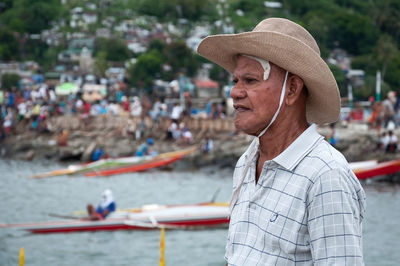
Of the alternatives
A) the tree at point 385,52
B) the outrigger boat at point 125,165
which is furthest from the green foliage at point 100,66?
the outrigger boat at point 125,165

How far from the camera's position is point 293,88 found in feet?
7.93

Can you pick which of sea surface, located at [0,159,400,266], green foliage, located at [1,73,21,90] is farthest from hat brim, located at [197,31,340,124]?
green foliage, located at [1,73,21,90]

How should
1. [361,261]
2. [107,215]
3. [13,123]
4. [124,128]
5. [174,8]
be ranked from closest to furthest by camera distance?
[361,261] < [107,215] < [124,128] < [13,123] < [174,8]

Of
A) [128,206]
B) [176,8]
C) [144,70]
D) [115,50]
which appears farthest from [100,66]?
[128,206]

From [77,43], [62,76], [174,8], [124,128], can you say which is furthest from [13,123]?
[174,8]

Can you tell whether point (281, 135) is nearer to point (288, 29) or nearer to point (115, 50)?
point (288, 29)

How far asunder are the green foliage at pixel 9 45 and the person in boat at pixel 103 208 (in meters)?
79.3

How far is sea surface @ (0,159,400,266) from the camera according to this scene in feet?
56.5

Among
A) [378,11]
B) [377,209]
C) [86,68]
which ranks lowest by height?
[377,209]

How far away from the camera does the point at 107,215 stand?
1812 cm

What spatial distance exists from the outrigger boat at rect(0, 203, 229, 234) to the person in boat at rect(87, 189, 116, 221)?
0.17 meters

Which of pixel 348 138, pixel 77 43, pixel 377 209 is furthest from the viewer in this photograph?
pixel 77 43

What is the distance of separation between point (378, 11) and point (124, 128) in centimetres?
5215

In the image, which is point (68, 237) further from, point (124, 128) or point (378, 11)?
point (378, 11)
